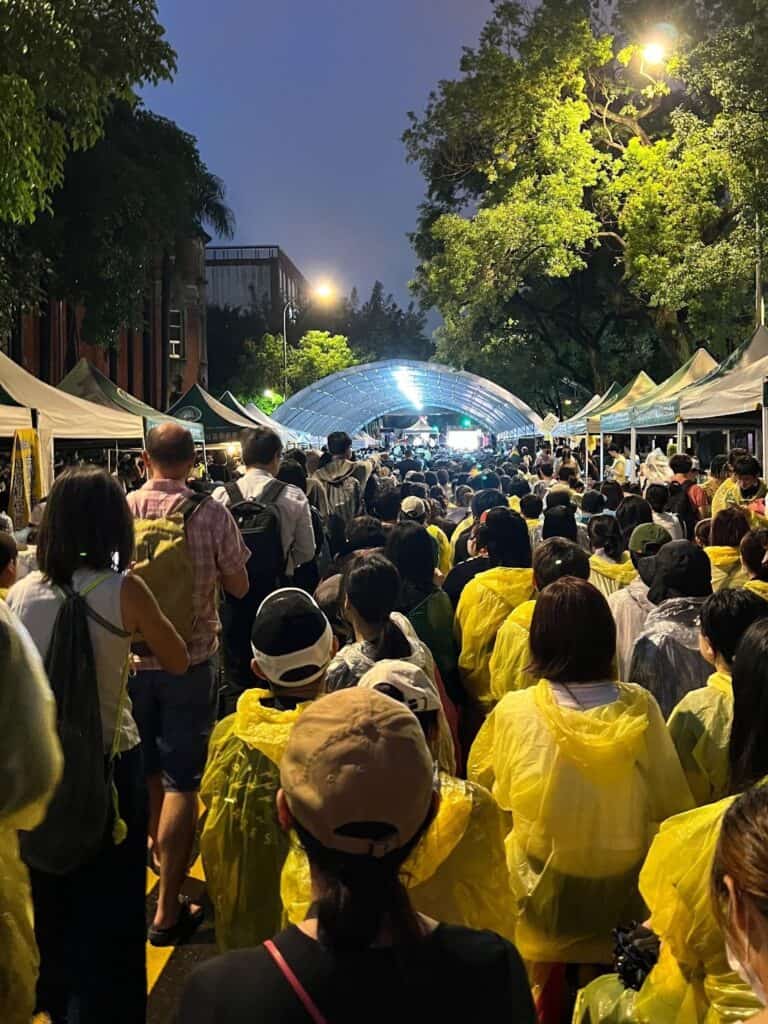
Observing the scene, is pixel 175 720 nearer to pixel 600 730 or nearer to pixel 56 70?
pixel 600 730

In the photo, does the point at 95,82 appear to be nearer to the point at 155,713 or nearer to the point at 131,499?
the point at 131,499

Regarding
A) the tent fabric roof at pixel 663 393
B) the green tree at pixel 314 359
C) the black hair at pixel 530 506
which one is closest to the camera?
the black hair at pixel 530 506

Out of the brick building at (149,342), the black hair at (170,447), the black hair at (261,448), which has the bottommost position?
the black hair at (170,447)

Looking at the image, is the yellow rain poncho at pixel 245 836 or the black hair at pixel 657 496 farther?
the black hair at pixel 657 496

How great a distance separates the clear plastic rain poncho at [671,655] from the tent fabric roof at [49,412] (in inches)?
262

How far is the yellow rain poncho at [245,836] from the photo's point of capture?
269 cm

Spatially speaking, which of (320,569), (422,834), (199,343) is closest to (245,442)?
(320,569)

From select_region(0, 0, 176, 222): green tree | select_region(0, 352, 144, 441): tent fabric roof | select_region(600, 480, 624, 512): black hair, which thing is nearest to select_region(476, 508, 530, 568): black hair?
select_region(600, 480, 624, 512): black hair

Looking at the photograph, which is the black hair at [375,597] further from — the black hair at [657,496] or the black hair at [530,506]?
the black hair at [657,496]

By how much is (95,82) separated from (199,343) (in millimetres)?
40309

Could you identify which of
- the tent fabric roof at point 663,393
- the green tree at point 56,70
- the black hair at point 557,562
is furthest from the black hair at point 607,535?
the tent fabric roof at point 663,393

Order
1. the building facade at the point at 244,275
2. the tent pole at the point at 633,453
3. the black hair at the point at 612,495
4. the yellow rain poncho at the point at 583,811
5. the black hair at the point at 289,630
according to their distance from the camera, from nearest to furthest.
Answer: the yellow rain poncho at the point at 583,811
the black hair at the point at 289,630
the black hair at the point at 612,495
the tent pole at the point at 633,453
the building facade at the point at 244,275

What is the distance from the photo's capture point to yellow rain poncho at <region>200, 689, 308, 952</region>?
2.69m

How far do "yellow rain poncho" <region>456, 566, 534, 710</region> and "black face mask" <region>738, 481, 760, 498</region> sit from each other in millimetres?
4325
